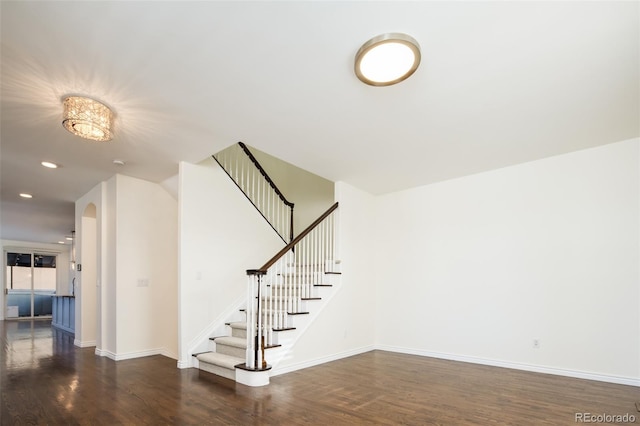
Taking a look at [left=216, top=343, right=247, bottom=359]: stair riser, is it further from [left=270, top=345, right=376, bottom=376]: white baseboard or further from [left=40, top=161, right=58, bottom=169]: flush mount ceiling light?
[left=40, top=161, right=58, bottom=169]: flush mount ceiling light

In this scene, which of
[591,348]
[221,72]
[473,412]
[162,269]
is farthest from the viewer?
[162,269]

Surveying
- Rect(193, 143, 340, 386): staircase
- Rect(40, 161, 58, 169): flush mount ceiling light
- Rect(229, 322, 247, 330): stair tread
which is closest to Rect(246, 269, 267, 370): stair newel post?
Rect(193, 143, 340, 386): staircase

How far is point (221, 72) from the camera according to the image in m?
2.75

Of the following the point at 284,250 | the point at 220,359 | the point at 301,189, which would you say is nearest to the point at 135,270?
the point at 220,359

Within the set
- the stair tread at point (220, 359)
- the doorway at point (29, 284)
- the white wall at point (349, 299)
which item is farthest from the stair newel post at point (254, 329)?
the doorway at point (29, 284)

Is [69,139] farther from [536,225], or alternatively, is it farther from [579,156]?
[579,156]

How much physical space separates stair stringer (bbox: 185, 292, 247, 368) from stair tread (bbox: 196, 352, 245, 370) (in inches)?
6.6

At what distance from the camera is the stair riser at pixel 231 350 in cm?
438

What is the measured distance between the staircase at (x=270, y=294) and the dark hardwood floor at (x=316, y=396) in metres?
0.24

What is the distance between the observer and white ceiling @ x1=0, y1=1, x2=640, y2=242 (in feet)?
7.18

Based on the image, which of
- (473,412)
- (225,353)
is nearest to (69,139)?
(225,353)

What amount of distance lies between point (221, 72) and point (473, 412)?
140 inches

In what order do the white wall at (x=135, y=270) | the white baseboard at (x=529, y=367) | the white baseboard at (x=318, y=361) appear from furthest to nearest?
the white wall at (x=135, y=270), the white baseboard at (x=318, y=361), the white baseboard at (x=529, y=367)

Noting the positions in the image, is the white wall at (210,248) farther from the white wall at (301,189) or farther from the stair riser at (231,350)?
the white wall at (301,189)
